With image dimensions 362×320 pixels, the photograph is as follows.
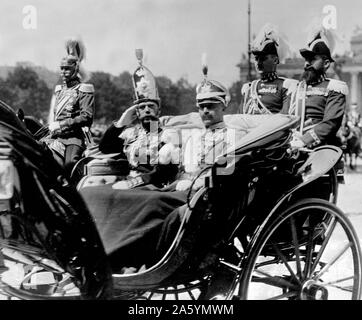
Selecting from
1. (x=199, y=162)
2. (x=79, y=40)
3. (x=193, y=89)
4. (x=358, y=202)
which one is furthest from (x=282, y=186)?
(x=358, y=202)

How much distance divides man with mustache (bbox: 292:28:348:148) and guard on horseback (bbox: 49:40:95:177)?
1.11 m

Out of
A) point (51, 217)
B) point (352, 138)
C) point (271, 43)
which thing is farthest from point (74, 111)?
point (352, 138)

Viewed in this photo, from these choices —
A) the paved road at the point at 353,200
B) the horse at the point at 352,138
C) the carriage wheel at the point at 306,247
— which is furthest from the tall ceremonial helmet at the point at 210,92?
the horse at the point at 352,138

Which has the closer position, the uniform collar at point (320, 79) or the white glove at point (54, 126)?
the white glove at point (54, 126)

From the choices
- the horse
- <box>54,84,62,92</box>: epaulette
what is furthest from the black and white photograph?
the horse

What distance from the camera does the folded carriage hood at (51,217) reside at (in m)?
2.32

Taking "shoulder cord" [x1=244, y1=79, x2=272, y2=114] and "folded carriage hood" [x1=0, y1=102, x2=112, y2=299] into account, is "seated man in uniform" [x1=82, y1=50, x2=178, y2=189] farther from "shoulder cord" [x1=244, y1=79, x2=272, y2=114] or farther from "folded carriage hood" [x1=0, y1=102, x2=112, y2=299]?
"shoulder cord" [x1=244, y1=79, x2=272, y2=114]

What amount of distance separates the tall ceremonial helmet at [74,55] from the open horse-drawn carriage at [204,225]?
62 cm

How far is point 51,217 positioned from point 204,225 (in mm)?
739

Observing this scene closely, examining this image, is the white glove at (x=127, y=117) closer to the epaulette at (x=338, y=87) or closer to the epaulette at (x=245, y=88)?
the epaulette at (x=245, y=88)

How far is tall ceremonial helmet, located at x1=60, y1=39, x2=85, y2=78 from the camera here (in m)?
2.79

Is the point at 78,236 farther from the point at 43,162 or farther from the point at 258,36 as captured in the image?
the point at 258,36

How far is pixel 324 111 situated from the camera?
11.6 ft

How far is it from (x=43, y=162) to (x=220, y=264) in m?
1.04
